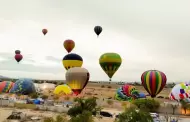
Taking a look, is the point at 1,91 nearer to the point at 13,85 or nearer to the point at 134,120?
the point at 13,85

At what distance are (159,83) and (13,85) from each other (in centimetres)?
3466

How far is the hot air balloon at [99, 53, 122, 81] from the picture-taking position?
43219 mm

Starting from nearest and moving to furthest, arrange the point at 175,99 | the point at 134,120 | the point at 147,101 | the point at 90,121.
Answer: the point at 134,120
the point at 90,121
the point at 147,101
the point at 175,99

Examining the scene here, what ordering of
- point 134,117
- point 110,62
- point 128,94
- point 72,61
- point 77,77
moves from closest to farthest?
1. point 134,117
2. point 77,77
3. point 110,62
4. point 72,61
5. point 128,94

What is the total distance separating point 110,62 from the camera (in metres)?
43.2

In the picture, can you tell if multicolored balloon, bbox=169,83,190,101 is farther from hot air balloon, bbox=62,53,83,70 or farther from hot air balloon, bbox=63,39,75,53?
hot air balloon, bbox=63,39,75,53

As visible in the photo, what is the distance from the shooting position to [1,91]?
203 ft

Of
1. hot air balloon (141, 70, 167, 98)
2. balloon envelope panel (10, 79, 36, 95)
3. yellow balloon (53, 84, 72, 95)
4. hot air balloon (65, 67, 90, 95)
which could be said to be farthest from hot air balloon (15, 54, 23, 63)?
hot air balloon (141, 70, 167, 98)

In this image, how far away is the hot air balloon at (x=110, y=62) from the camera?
43219mm

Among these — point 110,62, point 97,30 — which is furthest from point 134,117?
point 97,30

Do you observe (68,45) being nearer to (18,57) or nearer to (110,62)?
(110,62)

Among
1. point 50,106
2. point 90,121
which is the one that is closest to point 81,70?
point 50,106

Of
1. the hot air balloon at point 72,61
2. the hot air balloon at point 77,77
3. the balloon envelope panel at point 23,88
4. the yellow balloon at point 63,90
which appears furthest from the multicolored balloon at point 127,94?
the balloon envelope panel at point 23,88

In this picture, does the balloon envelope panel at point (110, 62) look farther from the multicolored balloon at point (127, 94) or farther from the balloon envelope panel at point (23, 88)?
the balloon envelope panel at point (23, 88)
